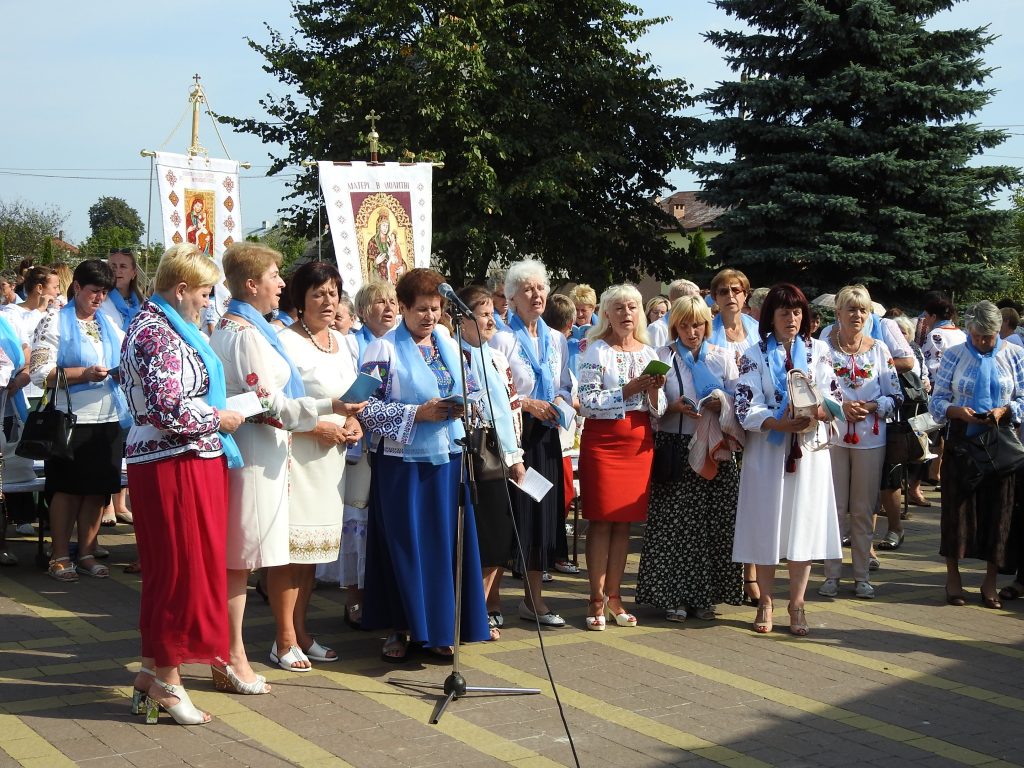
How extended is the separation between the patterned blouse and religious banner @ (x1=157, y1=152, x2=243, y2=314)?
23.7ft

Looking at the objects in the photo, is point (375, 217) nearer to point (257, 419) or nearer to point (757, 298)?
point (757, 298)

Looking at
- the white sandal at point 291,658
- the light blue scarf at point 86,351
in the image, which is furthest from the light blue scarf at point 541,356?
the light blue scarf at point 86,351

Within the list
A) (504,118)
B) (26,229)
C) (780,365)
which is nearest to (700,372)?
(780,365)

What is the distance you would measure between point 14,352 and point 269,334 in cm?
408

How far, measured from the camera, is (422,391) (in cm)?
632

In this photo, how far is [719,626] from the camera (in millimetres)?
7555

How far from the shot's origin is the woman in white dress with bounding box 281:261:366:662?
615 centimetres

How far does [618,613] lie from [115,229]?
314 ft

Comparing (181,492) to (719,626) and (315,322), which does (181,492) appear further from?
(719,626)

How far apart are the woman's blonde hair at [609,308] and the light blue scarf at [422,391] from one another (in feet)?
4.75

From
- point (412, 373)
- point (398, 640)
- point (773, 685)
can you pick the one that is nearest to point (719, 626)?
point (773, 685)

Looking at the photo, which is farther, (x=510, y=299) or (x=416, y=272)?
(x=510, y=299)

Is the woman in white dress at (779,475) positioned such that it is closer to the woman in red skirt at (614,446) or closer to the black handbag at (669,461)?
the black handbag at (669,461)

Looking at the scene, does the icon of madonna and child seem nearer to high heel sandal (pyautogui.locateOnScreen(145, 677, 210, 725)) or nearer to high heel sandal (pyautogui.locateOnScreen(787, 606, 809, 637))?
high heel sandal (pyautogui.locateOnScreen(787, 606, 809, 637))
